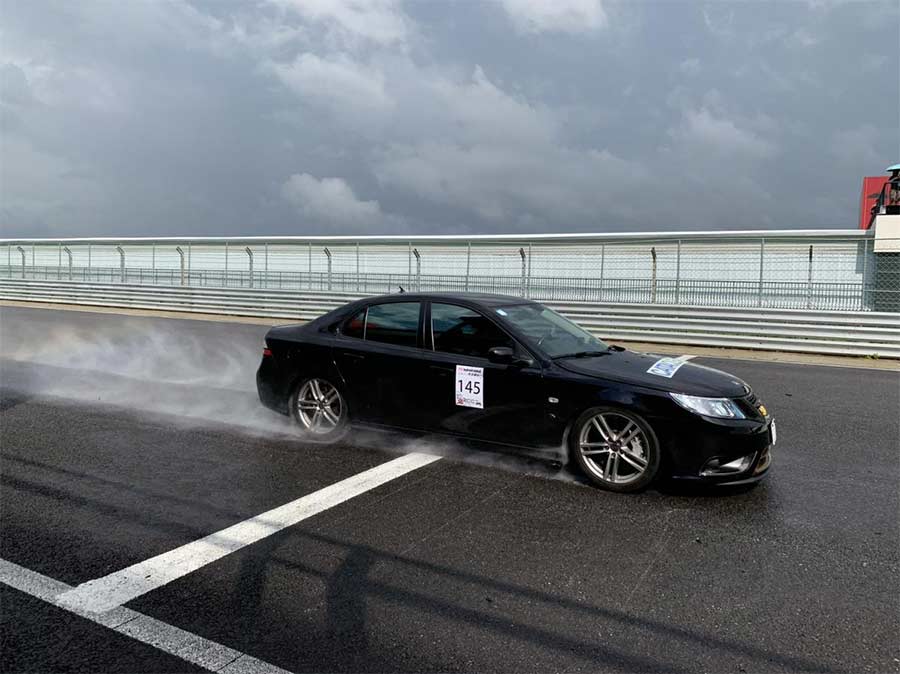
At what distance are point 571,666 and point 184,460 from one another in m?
3.87

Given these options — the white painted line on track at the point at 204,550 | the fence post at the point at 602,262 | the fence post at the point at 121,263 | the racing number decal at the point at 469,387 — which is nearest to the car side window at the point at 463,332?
the racing number decal at the point at 469,387

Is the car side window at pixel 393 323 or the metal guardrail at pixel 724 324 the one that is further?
the metal guardrail at pixel 724 324

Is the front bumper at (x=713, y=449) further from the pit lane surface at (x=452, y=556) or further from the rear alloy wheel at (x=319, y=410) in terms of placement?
the rear alloy wheel at (x=319, y=410)

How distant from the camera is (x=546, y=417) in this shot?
5020 mm

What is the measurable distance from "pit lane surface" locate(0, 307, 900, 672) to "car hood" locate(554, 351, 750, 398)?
2.35 ft

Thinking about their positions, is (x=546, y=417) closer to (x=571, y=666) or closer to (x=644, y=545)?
(x=644, y=545)

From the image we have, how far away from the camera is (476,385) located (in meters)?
5.31

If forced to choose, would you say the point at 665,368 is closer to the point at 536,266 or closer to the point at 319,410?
the point at 319,410

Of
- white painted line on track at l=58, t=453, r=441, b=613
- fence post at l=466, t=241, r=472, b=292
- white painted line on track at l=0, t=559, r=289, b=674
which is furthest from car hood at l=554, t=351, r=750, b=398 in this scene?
fence post at l=466, t=241, r=472, b=292

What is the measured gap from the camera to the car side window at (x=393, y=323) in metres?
5.83

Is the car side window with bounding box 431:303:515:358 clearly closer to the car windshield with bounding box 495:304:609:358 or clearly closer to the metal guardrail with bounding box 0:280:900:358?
the car windshield with bounding box 495:304:609:358

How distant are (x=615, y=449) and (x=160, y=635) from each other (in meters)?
3.03

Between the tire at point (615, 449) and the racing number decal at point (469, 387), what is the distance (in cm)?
77

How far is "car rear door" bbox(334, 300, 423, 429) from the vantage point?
5.66 metres
